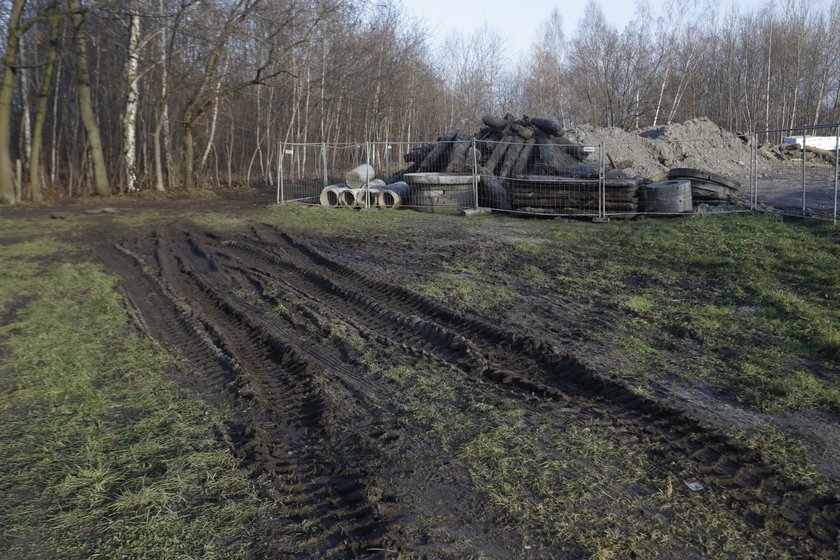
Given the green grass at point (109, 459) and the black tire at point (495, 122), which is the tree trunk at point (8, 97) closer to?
the black tire at point (495, 122)

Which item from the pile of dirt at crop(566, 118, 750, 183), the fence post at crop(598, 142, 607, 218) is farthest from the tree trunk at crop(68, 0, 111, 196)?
the pile of dirt at crop(566, 118, 750, 183)

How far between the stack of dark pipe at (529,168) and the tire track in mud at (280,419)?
10.2 metres

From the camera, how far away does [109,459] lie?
4223mm

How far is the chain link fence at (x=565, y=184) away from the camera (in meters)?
16.2

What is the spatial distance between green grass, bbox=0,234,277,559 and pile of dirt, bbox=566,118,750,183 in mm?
21432

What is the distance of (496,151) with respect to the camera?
21547 millimetres

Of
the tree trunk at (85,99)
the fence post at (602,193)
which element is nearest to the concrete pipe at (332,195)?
the fence post at (602,193)

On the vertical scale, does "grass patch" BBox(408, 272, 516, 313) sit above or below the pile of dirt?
below

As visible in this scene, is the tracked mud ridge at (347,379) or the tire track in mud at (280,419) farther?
the tracked mud ridge at (347,379)

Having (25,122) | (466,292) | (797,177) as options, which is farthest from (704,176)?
(25,122)

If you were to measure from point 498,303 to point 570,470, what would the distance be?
4196mm

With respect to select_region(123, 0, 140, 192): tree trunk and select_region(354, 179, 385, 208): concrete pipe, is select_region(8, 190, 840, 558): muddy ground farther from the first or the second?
select_region(123, 0, 140, 192): tree trunk

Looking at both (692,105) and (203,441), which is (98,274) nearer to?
(203,441)

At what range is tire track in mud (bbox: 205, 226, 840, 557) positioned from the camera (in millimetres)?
3613
